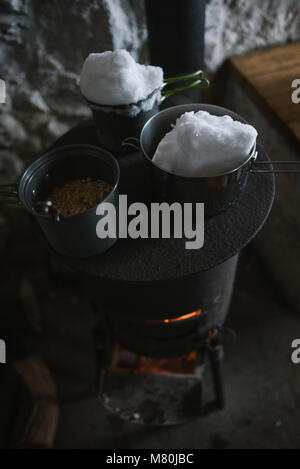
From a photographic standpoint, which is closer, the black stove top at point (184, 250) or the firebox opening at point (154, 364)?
the black stove top at point (184, 250)

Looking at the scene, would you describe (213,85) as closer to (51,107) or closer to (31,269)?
(51,107)

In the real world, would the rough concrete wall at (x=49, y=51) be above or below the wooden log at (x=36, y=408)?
above

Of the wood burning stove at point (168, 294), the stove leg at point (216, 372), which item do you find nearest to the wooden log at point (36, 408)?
the wood burning stove at point (168, 294)

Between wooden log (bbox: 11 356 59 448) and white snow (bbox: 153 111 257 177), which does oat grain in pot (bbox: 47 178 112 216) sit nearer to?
white snow (bbox: 153 111 257 177)

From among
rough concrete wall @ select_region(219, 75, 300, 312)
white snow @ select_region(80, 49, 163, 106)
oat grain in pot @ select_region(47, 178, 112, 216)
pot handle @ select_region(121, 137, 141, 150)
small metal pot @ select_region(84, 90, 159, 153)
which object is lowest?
rough concrete wall @ select_region(219, 75, 300, 312)

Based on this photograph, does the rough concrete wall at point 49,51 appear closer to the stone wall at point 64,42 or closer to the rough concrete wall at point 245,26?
the stone wall at point 64,42

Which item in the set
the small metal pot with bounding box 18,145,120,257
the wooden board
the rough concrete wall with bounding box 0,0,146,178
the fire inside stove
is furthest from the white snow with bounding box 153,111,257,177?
the fire inside stove

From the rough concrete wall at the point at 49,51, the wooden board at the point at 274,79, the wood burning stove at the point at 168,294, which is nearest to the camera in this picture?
the wood burning stove at the point at 168,294
